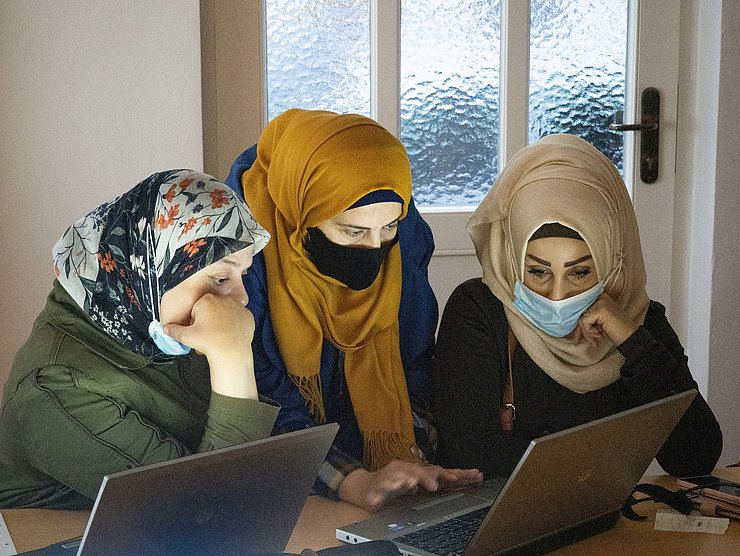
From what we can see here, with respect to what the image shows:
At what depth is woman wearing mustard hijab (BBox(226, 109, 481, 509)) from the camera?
5.46 ft

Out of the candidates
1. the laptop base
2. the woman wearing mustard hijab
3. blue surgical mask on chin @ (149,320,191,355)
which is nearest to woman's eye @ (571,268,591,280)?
the woman wearing mustard hijab

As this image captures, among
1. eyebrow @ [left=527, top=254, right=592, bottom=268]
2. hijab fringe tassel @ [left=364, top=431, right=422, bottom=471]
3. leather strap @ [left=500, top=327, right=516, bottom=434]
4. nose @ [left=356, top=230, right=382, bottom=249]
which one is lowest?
hijab fringe tassel @ [left=364, top=431, right=422, bottom=471]

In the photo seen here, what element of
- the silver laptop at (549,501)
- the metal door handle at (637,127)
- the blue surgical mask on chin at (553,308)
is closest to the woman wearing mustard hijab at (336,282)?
the blue surgical mask on chin at (553,308)

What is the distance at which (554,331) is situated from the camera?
1.76 meters

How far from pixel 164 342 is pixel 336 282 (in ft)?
1.40

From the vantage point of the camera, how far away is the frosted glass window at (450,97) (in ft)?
8.85

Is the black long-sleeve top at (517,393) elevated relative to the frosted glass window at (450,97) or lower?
lower

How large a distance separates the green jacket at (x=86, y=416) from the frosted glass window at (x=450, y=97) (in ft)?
4.80

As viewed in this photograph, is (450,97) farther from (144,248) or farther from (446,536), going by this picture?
(446,536)

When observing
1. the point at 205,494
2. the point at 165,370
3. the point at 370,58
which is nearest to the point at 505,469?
the point at 165,370

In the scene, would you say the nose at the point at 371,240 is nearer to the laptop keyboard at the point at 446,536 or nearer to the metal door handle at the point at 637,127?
the laptop keyboard at the point at 446,536

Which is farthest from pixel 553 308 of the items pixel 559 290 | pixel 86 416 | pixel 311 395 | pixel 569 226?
pixel 86 416

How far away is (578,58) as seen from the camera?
2.84m

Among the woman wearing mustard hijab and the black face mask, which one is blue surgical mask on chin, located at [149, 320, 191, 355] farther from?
the black face mask
